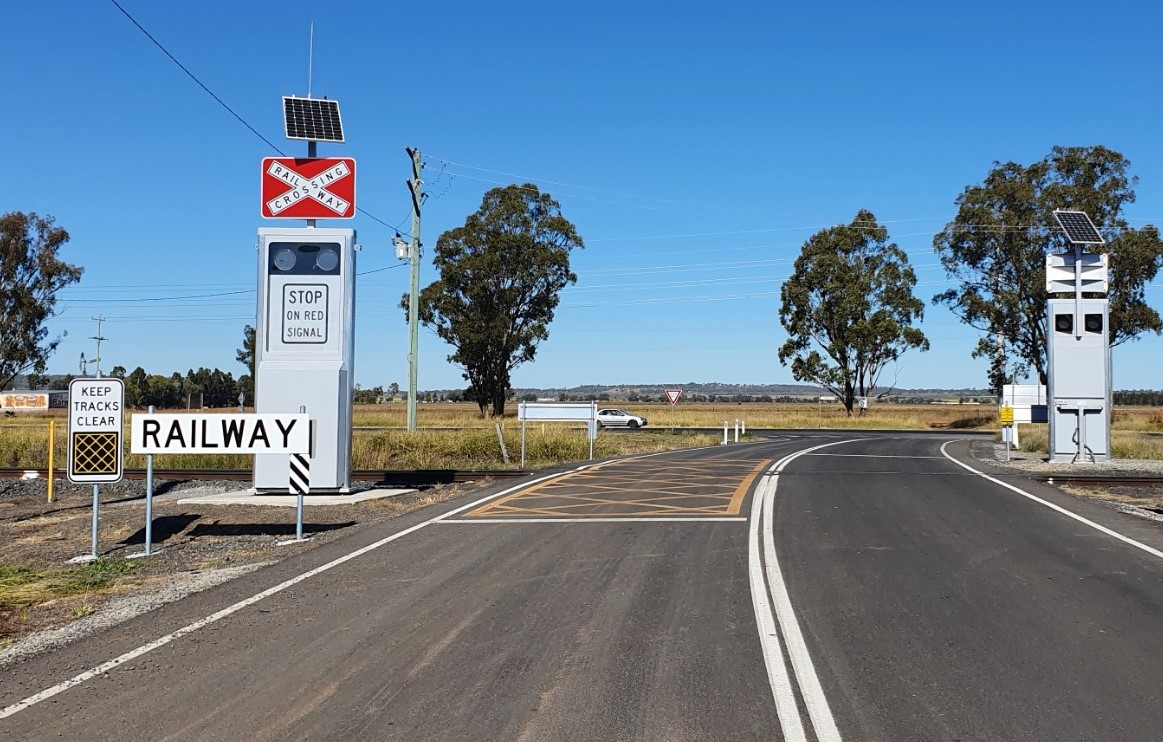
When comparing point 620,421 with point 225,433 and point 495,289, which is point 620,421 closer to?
point 495,289

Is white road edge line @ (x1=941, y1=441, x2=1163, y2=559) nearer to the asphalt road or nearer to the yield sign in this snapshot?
the asphalt road

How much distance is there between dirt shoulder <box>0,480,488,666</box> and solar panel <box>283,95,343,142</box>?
657 centimetres

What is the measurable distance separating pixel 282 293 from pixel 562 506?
6210mm

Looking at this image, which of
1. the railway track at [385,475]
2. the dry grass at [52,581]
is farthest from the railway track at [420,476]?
the dry grass at [52,581]

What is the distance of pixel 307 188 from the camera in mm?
16562

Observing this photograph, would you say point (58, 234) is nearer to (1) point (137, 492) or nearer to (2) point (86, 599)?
(1) point (137, 492)

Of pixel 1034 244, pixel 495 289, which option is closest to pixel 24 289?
pixel 495 289

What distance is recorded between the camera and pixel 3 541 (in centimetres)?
1310

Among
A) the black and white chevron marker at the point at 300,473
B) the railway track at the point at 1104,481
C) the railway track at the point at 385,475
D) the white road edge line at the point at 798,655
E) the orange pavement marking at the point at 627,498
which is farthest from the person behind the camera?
the railway track at the point at 385,475

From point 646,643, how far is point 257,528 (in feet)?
28.3

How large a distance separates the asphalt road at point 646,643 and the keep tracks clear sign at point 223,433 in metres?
1.52

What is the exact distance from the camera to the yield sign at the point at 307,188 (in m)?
16.6

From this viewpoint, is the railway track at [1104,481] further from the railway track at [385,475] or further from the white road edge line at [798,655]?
the railway track at [385,475]

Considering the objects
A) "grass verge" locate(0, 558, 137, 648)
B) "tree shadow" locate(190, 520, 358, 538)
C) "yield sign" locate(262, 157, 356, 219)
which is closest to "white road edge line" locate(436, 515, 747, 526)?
"tree shadow" locate(190, 520, 358, 538)
